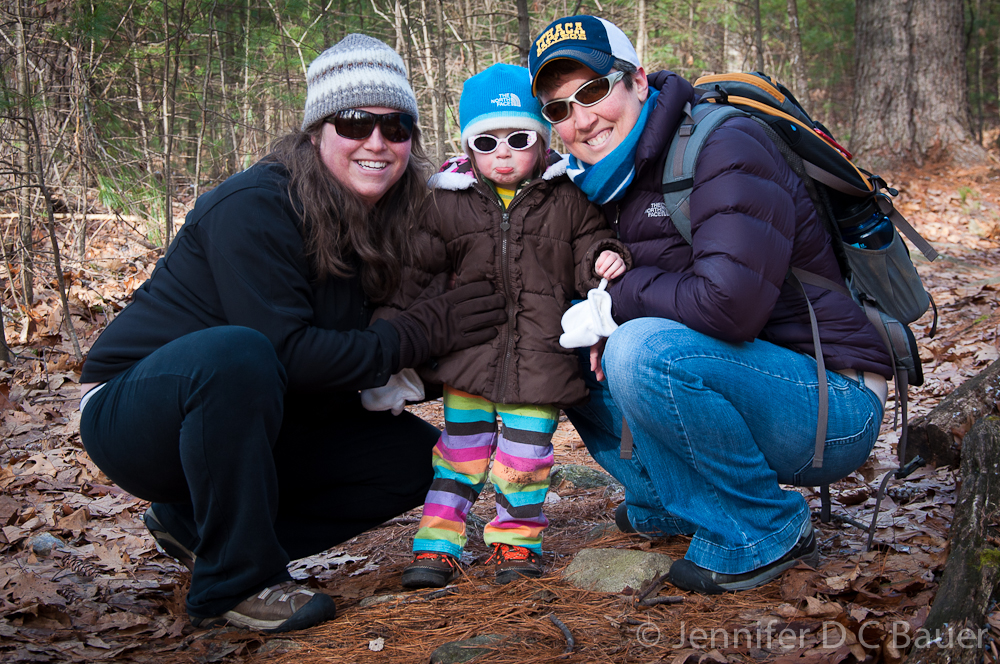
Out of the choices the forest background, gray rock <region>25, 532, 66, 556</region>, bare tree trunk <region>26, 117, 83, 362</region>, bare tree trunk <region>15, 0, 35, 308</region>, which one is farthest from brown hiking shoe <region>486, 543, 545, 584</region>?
bare tree trunk <region>15, 0, 35, 308</region>

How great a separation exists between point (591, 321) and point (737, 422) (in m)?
0.60

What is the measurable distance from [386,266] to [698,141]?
3.88ft

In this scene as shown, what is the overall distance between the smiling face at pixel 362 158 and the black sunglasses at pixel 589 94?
1.90 feet

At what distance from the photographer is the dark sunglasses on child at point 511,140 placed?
9.29 ft

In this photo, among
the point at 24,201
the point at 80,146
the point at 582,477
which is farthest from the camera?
the point at 80,146

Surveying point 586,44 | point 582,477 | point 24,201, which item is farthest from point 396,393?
point 24,201

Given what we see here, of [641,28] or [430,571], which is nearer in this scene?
[430,571]

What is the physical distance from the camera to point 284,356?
7.77 ft

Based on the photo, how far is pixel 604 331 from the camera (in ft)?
8.30

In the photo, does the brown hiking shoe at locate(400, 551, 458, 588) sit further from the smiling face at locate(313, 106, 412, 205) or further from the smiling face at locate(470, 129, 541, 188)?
the smiling face at locate(470, 129, 541, 188)

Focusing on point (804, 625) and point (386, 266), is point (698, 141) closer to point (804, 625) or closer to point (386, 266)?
point (386, 266)

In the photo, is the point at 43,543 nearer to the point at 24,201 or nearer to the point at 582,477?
the point at 582,477

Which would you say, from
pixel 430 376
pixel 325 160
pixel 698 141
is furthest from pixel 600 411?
pixel 325 160

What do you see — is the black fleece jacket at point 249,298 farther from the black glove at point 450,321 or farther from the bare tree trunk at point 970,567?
the bare tree trunk at point 970,567
